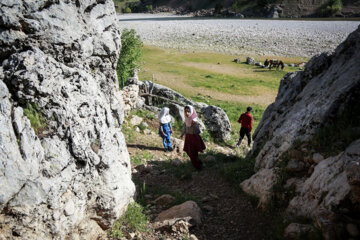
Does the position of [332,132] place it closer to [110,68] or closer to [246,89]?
[110,68]

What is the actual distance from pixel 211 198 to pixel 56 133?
455 cm

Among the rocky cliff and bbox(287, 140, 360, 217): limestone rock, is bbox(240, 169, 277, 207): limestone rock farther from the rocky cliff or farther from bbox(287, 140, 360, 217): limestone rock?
bbox(287, 140, 360, 217): limestone rock

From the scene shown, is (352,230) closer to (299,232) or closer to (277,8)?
(299,232)

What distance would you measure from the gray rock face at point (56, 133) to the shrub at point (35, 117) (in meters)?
0.06

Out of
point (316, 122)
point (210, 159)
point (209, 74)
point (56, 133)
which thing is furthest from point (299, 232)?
point (209, 74)

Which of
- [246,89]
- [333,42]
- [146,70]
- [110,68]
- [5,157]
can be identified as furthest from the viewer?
[333,42]

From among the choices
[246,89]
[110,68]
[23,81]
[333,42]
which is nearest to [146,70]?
[246,89]

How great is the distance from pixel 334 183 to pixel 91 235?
186 inches

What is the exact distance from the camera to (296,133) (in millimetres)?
7062

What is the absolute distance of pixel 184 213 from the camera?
6.30 m

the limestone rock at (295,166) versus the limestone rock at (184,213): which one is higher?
the limestone rock at (295,166)

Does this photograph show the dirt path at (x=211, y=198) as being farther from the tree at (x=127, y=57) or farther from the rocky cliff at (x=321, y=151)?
the tree at (x=127, y=57)

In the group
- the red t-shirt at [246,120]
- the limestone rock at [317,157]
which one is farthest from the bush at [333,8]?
the limestone rock at [317,157]

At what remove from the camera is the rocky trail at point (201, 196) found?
19.5 feet
